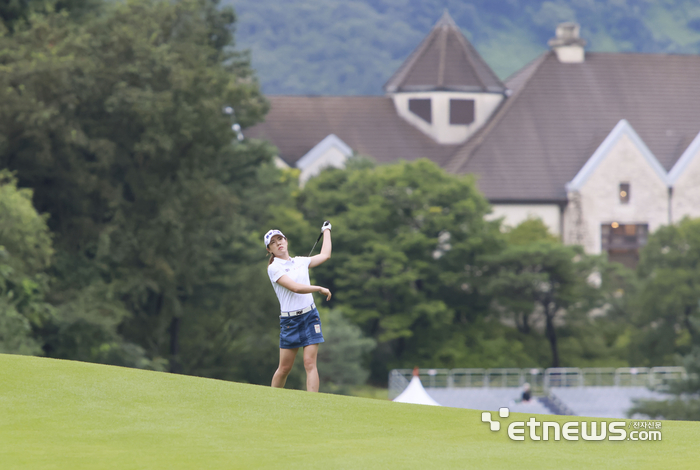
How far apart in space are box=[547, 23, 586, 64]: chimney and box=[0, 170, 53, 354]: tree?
171 ft

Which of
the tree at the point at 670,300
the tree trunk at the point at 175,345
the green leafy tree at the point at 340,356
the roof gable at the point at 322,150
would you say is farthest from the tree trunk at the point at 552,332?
the tree trunk at the point at 175,345

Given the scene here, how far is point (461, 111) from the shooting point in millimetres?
78562

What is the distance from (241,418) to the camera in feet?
35.5

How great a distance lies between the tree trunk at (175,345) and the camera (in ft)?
132

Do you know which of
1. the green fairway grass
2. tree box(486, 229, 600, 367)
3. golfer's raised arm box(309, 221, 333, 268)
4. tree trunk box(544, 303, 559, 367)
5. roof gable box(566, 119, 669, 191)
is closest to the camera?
the green fairway grass

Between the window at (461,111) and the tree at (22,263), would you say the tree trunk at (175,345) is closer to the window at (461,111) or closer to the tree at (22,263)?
the tree at (22,263)

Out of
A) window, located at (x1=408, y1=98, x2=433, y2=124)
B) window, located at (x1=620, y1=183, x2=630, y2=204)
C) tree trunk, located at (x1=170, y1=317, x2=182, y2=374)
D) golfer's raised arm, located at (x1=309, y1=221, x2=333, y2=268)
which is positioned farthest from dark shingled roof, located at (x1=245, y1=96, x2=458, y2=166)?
golfer's raised arm, located at (x1=309, y1=221, x2=333, y2=268)

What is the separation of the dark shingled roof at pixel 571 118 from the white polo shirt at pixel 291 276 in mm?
59510

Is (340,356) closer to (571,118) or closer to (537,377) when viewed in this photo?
(537,377)

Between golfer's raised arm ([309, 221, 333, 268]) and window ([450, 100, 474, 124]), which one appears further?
window ([450, 100, 474, 124])

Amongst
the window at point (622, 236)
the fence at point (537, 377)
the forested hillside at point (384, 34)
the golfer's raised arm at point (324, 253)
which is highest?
the forested hillside at point (384, 34)

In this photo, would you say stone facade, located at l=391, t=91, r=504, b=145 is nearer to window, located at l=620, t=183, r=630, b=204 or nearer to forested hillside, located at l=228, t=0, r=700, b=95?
window, located at l=620, t=183, r=630, b=204

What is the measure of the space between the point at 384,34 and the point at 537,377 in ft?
450

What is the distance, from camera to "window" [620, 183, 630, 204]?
7088 centimetres
